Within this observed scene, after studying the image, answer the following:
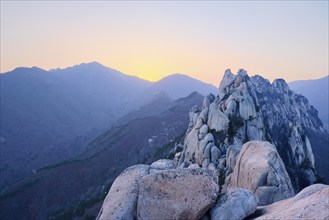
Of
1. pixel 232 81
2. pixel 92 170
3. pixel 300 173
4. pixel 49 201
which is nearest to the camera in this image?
pixel 300 173

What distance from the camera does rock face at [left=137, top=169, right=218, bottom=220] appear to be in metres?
16.5

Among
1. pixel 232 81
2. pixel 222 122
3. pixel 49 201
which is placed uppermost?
pixel 232 81

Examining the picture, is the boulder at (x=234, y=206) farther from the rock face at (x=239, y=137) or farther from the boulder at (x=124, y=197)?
the rock face at (x=239, y=137)

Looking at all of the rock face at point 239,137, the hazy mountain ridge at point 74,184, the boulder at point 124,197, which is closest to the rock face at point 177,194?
the boulder at point 124,197

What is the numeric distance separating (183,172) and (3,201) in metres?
142

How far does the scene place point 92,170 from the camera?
518ft

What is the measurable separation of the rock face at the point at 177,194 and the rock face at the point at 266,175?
1378cm

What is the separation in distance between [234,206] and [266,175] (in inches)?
547

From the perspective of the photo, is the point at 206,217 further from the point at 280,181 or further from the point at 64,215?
the point at 64,215

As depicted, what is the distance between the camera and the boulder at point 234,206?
55.3 ft

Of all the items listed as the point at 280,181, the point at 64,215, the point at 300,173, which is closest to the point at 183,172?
the point at 280,181

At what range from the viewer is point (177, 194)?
16.9m

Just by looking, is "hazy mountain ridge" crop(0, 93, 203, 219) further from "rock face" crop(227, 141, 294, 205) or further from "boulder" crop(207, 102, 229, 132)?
"rock face" crop(227, 141, 294, 205)

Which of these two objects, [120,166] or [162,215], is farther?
[120,166]
